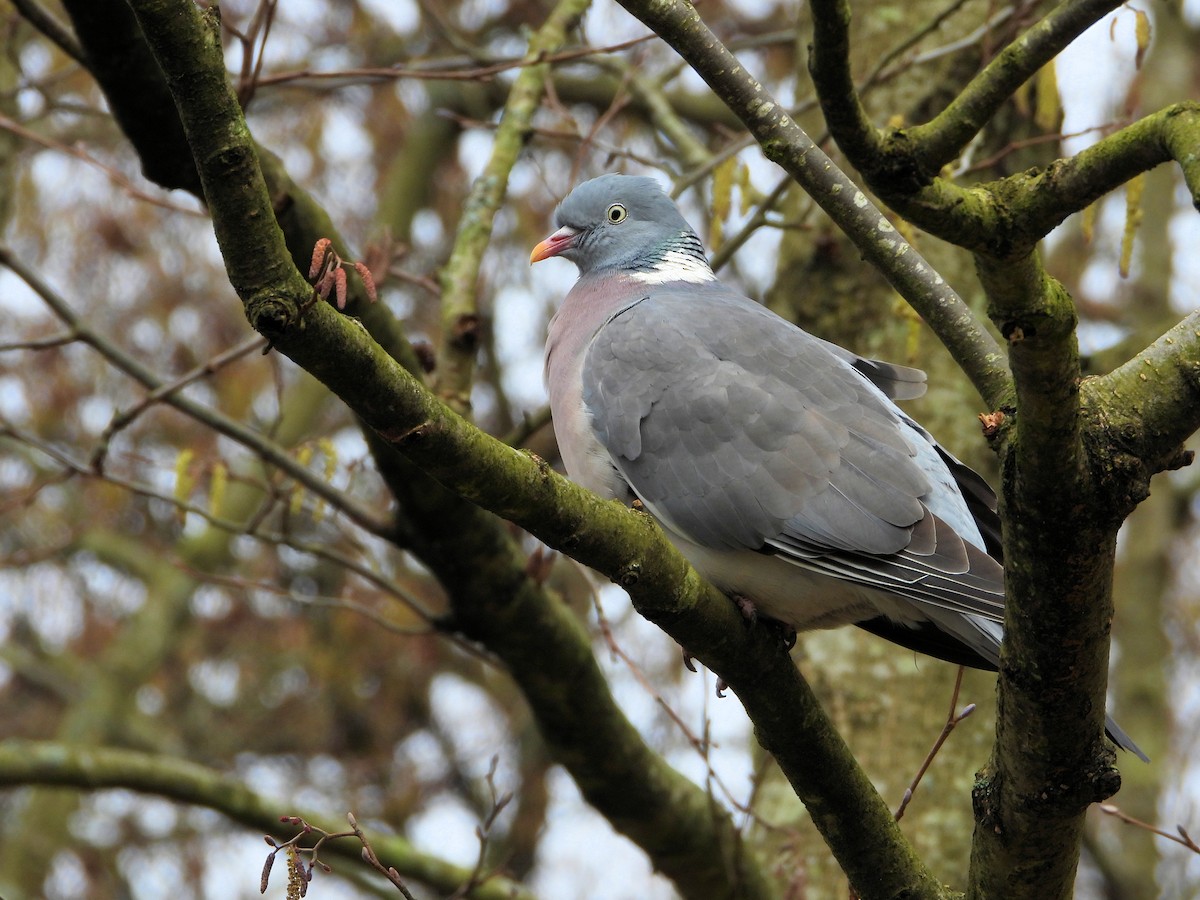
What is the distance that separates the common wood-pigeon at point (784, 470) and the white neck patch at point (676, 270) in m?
0.36

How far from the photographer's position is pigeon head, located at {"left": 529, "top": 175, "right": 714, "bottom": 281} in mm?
4754

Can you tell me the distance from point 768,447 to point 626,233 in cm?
137

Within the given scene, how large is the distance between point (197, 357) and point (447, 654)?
269 cm

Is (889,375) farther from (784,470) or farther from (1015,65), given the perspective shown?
(1015,65)

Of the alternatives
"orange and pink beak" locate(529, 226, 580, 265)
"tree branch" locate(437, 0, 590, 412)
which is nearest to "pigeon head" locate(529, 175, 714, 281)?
"orange and pink beak" locate(529, 226, 580, 265)

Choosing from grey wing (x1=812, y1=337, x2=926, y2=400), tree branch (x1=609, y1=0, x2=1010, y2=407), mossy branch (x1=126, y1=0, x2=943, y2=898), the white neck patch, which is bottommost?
mossy branch (x1=126, y1=0, x2=943, y2=898)

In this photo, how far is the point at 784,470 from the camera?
3744 mm

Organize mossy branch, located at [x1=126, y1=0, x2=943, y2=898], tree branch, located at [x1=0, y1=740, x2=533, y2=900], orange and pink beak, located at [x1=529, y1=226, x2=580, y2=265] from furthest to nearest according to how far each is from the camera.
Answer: orange and pink beak, located at [x1=529, y1=226, x2=580, y2=265] < tree branch, located at [x1=0, y1=740, x2=533, y2=900] < mossy branch, located at [x1=126, y1=0, x2=943, y2=898]

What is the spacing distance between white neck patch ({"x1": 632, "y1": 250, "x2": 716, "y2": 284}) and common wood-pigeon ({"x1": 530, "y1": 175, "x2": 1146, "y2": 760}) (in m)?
0.36

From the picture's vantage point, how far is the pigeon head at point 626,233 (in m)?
4.75

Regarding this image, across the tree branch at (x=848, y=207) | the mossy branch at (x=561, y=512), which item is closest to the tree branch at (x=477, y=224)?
the mossy branch at (x=561, y=512)

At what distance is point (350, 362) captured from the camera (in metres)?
2.14

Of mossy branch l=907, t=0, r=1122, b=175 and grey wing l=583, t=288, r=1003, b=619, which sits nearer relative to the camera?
mossy branch l=907, t=0, r=1122, b=175

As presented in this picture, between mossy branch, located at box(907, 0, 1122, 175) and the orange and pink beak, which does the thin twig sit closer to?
mossy branch, located at box(907, 0, 1122, 175)
